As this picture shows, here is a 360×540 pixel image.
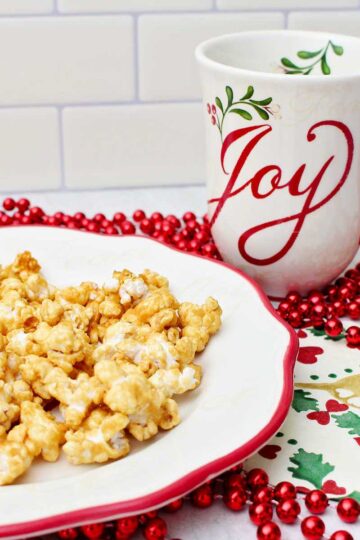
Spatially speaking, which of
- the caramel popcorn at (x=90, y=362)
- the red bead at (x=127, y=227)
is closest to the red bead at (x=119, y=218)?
the red bead at (x=127, y=227)

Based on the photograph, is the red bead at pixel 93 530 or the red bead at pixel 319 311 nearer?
the red bead at pixel 93 530

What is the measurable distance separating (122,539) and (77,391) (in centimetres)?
11

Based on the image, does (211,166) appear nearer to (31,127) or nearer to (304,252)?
(304,252)

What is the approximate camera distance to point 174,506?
59 cm

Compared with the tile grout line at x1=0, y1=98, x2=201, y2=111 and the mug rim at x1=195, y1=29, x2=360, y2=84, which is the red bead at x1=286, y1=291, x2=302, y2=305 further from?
the tile grout line at x1=0, y1=98, x2=201, y2=111

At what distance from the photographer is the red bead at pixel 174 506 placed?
23.1 inches

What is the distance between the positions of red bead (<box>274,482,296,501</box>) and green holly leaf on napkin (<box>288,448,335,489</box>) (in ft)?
0.09

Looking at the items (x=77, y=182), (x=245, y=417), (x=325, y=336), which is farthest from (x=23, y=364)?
(x=77, y=182)

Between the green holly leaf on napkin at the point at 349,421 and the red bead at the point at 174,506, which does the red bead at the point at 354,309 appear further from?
the red bead at the point at 174,506

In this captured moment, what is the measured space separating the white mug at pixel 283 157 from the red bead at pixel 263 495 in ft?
0.94

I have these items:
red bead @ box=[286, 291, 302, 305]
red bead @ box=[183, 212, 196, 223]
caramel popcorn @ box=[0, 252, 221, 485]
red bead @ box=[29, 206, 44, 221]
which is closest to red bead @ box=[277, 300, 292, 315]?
red bead @ box=[286, 291, 302, 305]

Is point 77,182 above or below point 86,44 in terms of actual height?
below

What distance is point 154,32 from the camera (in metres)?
1.11

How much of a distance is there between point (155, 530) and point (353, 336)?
30cm
